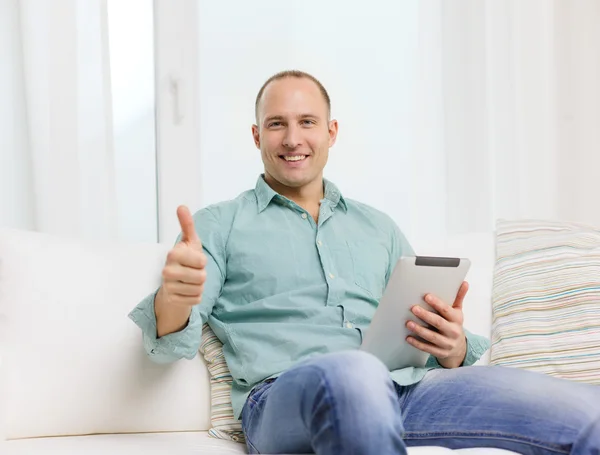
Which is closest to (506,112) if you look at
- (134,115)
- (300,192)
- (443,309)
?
(134,115)

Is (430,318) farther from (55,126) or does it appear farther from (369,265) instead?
(55,126)

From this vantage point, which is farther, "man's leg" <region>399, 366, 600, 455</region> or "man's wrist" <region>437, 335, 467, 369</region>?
"man's wrist" <region>437, 335, 467, 369</region>

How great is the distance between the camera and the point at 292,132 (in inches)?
72.7

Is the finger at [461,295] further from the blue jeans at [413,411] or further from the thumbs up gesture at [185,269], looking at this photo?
the thumbs up gesture at [185,269]

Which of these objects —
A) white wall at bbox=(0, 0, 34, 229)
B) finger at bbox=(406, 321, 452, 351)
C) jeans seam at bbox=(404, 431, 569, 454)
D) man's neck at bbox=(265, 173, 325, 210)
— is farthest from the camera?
white wall at bbox=(0, 0, 34, 229)

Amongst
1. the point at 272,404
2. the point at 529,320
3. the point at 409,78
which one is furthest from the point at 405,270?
the point at 409,78

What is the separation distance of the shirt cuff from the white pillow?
0.58ft

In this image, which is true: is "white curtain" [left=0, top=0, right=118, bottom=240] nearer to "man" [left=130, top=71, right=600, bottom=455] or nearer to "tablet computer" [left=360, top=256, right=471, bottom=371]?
"man" [left=130, top=71, right=600, bottom=455]

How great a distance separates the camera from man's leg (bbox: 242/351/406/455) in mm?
1097

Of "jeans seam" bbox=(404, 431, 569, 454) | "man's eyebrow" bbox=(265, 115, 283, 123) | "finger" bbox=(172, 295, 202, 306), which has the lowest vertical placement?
"jeans seam" bbox=(404, 431, 569, 454)

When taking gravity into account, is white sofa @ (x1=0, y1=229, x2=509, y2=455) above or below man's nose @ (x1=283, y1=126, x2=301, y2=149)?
below

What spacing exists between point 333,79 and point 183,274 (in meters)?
2.13

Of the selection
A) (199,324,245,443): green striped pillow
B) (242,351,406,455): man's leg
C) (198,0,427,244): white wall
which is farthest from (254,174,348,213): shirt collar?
(198,0,427,244): white wall

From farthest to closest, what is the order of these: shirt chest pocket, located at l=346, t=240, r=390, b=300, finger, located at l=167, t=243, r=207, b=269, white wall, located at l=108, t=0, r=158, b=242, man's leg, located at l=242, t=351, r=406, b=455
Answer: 1. white wall, located at l=108, t=0, r=158, b=242
2. shirt chest pocket, located at l=346, t=240, r=390, b=300
3. finger, located at l=167, t=243, r=207, b=269
4. man's leg, located at l=242, t=351, r=406, b=455
